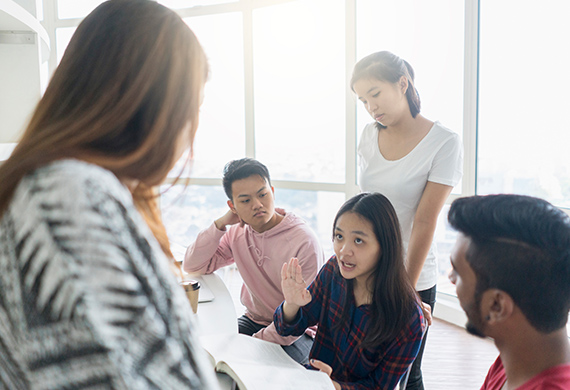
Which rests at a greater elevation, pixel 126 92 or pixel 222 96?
pixel 222 96

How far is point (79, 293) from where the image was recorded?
1.27ft

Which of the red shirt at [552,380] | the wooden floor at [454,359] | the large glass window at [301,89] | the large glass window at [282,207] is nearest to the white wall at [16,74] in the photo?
the red shirt at [552,380]

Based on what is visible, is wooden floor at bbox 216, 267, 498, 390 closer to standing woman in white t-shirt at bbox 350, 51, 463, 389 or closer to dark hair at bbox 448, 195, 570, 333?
standing woman in white t-shirt at bbox 350, 51, 463, 389

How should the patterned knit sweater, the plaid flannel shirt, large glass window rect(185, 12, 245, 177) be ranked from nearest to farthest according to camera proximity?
the patterned knit sweater < the plaid flannel shirt < large glass window rect(185, 12, 245, 177)

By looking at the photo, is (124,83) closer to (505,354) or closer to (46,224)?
(46,224)

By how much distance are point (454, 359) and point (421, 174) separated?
1572 mm

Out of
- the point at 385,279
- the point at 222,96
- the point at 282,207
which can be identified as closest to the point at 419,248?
the point at 385,279

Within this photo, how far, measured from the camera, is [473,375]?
246 cm

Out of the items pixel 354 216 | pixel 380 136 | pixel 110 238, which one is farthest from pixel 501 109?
pixel 110 238

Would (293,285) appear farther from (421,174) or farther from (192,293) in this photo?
(421,174)

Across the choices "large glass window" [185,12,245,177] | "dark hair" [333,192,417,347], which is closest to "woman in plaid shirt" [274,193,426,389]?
"dark hair" [333,192,417,347]

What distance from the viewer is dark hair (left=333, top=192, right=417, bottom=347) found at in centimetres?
138

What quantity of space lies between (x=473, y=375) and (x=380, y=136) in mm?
1537

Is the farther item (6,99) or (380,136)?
(380,136)
